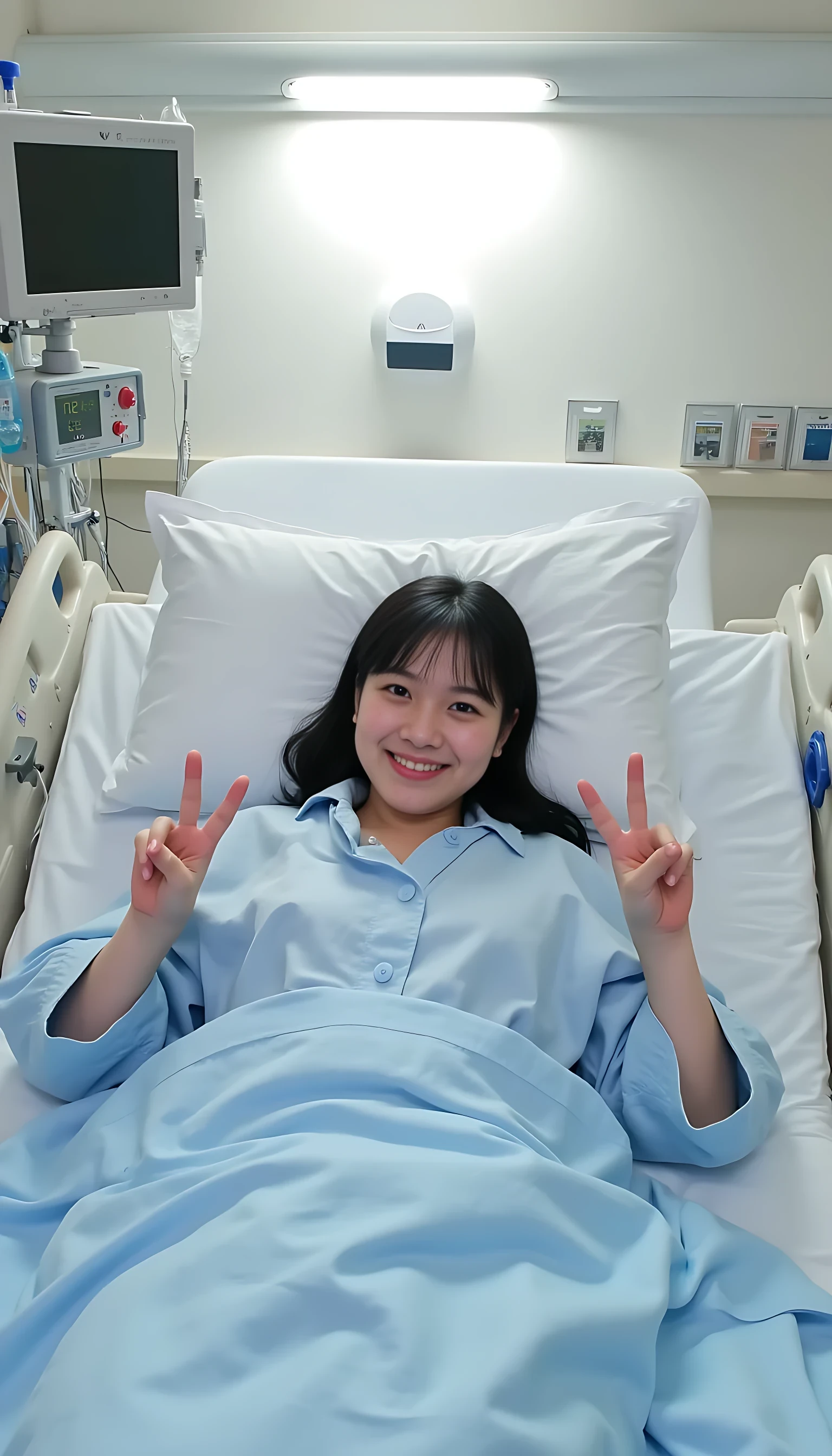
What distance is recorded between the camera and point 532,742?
166cm

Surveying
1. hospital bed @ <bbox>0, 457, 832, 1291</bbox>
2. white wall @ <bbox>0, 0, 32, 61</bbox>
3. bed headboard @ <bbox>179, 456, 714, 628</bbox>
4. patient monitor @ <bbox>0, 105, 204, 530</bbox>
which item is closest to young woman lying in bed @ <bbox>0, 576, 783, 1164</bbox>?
hospital bed @ <bbox>0, 457, 832, 1291</bbox>

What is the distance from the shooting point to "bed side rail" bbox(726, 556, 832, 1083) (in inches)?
65.3

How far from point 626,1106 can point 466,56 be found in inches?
79.5

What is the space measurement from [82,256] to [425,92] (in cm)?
90

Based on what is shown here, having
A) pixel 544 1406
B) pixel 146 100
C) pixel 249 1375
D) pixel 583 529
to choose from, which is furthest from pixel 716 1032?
pixel 146 100

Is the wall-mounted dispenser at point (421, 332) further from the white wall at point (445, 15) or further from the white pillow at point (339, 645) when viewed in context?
the white pillow at point (339, 645)

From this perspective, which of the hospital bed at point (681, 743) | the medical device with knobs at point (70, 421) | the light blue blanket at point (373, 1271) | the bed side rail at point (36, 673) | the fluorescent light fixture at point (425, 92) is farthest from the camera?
the fluorescent light fixture at point (425, 92)

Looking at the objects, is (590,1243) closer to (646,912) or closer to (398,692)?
(646,912)

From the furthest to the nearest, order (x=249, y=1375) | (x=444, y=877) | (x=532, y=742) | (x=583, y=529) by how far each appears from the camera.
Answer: (x=583, y=529) < (x=532, y=742) < (x=444, y=877) < (x=249, y=1375)

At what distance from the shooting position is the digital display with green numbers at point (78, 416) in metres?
1.92

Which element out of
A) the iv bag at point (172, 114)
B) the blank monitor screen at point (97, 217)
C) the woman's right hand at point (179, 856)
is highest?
the iv bag at point (172, 114)

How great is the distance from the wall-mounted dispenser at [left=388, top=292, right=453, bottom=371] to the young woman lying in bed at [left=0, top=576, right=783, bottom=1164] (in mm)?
1169

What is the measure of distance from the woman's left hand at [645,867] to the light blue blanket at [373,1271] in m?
0.18

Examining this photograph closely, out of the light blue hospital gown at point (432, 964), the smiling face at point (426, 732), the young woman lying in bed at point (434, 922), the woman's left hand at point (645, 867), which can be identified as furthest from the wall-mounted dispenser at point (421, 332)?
the woman's left hand at point (645, 867)
